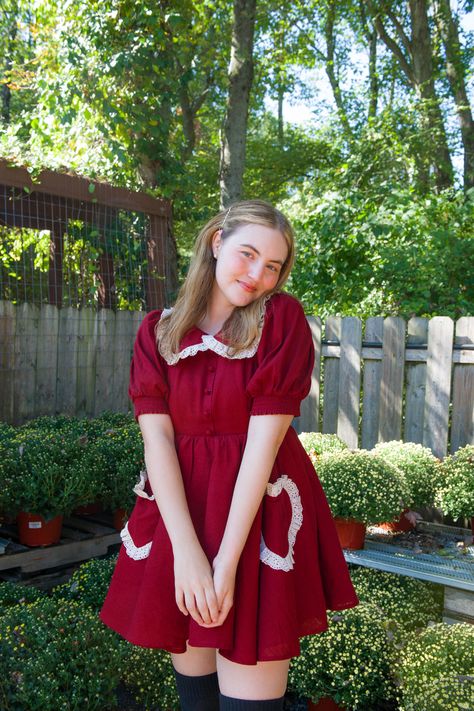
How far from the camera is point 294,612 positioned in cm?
166

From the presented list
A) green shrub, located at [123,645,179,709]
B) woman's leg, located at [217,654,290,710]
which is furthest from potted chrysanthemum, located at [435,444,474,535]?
woman's leg, located at [217,654,290,710]

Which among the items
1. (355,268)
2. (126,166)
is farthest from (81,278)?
(355,268)

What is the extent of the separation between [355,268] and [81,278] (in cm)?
280

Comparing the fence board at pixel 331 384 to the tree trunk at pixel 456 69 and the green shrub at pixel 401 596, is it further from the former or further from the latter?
the tree trunk at pixel 456 69

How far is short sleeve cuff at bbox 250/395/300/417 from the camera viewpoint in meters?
1.70

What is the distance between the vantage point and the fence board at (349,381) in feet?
15.7

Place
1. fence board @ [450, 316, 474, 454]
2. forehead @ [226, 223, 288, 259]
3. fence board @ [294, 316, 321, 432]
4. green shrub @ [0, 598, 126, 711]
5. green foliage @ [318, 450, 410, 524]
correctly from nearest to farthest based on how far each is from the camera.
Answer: forehead @ [226, 223, 288, 259] → green shrub @ [0, 598, 126, 711] → green foliage @ [318, 450, 410, 524] → fence board @ [450, 316, 474, 454] → fence board @ [294, 316, 321, 432]

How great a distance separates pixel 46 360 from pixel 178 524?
362 cm

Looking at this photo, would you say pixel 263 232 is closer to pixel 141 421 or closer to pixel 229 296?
pixel 229 296

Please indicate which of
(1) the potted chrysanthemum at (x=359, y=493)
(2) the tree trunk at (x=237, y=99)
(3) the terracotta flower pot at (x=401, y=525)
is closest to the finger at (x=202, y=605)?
(1) the potted chrysanthemum at (x=359, y=493)

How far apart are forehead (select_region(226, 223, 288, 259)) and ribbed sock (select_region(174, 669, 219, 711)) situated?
3.79 ft

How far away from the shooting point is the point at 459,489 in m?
3.54

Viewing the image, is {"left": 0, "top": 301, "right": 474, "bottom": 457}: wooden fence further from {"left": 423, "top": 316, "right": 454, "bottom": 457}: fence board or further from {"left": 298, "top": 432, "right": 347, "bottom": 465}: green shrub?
{"left": 298, "top": 432, "right": 347, "bottom": 465}: green shrub

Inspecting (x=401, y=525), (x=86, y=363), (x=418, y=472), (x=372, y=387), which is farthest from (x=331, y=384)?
(x=86, y=363)
